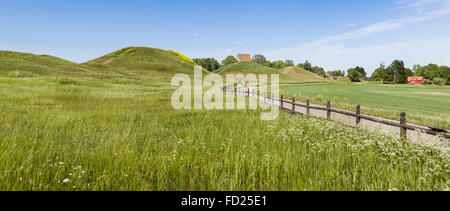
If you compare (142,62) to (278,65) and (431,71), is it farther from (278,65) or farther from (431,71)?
(431,71)

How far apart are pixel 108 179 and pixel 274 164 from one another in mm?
2878

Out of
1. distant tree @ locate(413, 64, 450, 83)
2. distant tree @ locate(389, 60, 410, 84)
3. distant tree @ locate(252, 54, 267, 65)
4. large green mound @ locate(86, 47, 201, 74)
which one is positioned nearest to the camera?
large green mound @ locate(86, 47, 201, 74)

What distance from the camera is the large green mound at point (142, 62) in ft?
262

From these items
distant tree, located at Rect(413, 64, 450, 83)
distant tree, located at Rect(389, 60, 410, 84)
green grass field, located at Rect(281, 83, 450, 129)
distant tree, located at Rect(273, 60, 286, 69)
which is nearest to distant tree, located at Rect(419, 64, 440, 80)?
distant tree, located at Rect(413, 64, 450, 83)

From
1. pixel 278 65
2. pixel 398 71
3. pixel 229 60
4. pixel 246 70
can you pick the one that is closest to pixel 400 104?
pixel 246 70

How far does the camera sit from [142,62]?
87.1 m

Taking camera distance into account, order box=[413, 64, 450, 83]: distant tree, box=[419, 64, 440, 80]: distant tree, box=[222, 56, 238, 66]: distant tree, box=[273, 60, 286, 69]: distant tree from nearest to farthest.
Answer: box=[413, 64, 450, 83]: distant tree, box=[419, 64, 440, 80]: distant tree, box=[222, 56, 238, 66]: distant tree, box=[273, 60, 286, 69]: distant tree

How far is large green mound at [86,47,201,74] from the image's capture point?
80.0 m

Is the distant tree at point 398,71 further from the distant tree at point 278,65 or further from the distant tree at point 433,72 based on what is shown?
the distant tree at point 278,65

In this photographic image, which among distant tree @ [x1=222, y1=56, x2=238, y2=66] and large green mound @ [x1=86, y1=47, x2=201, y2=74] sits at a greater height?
distant tree @ [x1=222, y1=56, x2=238, y2=66]

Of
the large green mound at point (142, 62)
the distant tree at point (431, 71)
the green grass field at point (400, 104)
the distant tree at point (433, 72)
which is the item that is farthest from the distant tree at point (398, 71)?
the large green mound at point (142, 62)

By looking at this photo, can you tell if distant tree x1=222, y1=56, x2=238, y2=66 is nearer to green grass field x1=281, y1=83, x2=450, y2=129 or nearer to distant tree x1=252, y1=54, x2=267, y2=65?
distant tree x1=252, y1=54, x2=267, y2=65

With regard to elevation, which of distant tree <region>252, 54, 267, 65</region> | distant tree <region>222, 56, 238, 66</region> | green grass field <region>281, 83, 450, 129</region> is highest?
distant tree <region>252, 54, 267, 65</region>
